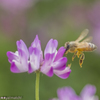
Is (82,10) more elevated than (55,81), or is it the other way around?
(82,10)

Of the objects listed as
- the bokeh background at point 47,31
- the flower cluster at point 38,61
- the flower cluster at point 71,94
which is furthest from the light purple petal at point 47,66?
the bokeh background at point 47,31

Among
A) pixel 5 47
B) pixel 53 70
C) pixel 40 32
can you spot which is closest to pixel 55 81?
pixel 5 47

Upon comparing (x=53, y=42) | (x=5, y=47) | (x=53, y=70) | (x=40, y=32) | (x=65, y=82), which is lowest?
(x=53, y=70)

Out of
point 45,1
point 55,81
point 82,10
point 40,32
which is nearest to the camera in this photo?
point 55,81

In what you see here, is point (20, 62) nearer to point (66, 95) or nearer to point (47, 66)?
point (47, 66)

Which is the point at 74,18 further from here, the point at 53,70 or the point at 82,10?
the point at 53,70

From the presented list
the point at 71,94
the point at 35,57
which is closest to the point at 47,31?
the point at 71,94

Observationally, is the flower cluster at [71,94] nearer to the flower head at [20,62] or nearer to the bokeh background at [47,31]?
the flower head at [20,62]

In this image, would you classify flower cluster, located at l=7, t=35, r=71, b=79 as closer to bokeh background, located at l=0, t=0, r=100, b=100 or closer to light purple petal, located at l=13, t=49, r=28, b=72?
light purple petal, located at l=13, t=49, r=28, b=72
